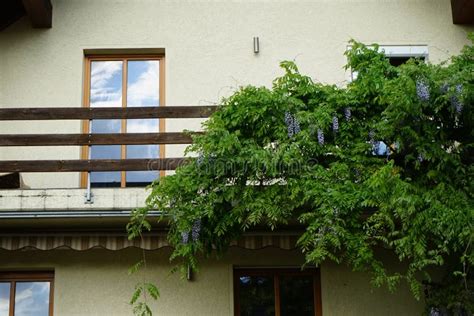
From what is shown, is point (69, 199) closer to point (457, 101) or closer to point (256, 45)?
point (256, 45)

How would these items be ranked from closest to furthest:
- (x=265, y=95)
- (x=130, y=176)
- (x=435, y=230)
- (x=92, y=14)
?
(x=435, y=230)
(x=265, y=95)
(x=130, y=176)
(x=92, y=14)

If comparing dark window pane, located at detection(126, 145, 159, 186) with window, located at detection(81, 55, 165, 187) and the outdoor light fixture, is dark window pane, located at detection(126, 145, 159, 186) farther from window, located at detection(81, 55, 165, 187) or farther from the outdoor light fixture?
the outdoor light fixture

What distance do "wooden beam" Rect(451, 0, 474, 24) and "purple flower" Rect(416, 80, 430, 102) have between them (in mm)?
3569

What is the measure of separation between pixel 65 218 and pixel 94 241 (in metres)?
0.48

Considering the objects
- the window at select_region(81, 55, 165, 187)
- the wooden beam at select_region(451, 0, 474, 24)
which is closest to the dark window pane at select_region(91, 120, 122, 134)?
the window at select_region(81, 55, 165, 187)

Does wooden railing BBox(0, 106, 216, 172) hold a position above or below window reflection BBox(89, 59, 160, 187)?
below

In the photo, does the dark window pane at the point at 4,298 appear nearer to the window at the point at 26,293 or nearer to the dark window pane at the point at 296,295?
the window at the point at 26,293

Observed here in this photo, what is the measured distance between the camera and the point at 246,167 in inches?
349

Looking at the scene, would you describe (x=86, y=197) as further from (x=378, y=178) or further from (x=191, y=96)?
(x=378, y=178)

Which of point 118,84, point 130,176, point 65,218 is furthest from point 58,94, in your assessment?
point 65,218

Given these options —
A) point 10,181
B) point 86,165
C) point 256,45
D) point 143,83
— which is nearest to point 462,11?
point 256,45

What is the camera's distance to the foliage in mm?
8500

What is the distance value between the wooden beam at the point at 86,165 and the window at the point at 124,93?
1.32 meters

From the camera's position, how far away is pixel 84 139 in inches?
396
